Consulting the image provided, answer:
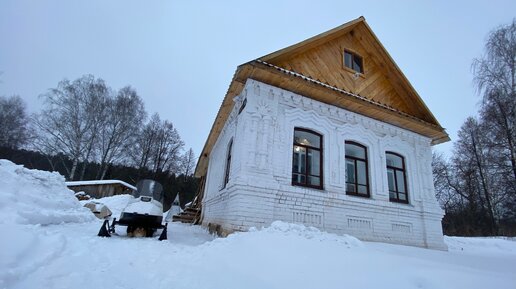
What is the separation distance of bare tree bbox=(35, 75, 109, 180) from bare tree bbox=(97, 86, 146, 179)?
0.80 m

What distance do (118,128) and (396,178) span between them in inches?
891

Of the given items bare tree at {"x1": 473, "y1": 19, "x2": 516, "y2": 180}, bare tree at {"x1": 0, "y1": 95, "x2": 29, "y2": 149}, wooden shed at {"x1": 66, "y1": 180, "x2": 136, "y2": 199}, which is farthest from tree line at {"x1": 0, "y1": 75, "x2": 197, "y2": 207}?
bare tree at {"x1": 473, "y1": 19, "x2": 516, "y2": 180}

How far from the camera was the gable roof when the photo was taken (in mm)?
7258

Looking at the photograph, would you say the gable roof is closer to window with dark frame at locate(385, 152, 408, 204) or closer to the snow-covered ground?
Answer: window with dark frame at locate(385, 152, 408, 204)

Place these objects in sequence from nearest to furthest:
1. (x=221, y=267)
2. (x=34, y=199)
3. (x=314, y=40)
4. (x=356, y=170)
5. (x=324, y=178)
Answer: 1. (x=221, y=267)
2. (x=34, y=199)
3. (x=324, y=178)
4. (x=314, y=40)
5. (x=356, y=170)

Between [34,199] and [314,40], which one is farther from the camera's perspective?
[314,40]

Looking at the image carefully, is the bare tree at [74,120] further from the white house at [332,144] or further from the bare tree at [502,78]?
the bare tree at [502,78]

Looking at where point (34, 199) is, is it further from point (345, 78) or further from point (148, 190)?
point (345, 78)

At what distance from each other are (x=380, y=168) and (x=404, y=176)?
1.49 metres

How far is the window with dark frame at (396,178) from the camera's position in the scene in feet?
28.9

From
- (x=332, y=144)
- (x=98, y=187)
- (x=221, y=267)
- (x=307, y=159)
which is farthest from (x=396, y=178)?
(x=98, y=187)

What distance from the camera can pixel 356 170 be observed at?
8289 millimetres

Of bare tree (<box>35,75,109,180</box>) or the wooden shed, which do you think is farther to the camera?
bare tree (<box>35,75,109,180</box>)

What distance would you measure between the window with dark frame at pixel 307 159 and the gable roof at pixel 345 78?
1.33 meters
